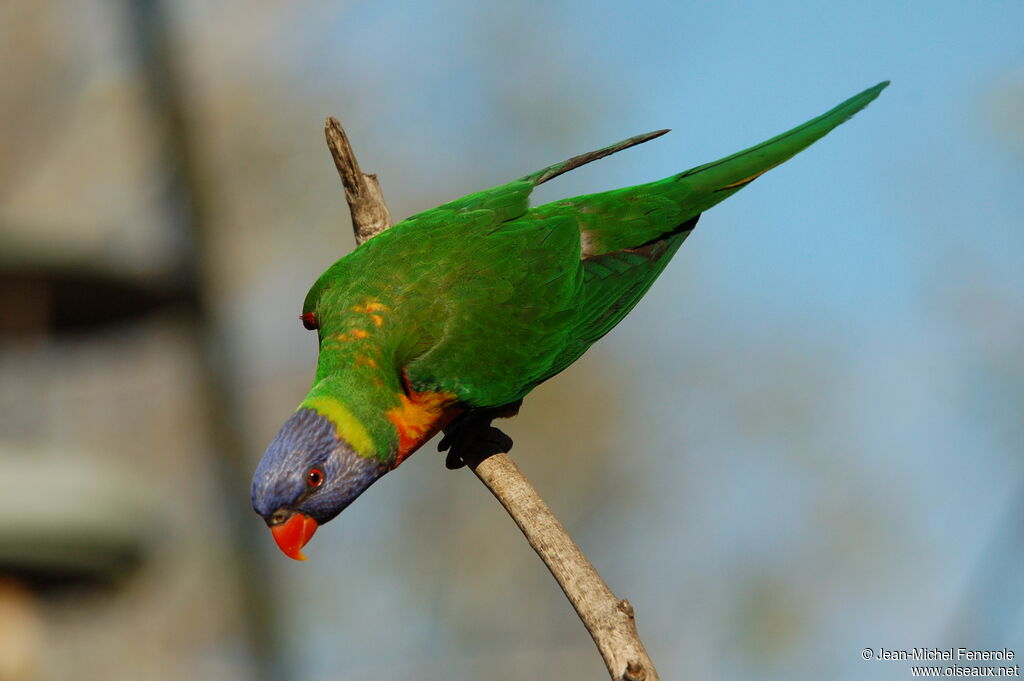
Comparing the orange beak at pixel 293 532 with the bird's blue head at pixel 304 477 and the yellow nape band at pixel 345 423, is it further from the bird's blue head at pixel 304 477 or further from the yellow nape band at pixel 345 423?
the yellow nape band at pixel 345 423

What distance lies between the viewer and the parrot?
3.91 meters

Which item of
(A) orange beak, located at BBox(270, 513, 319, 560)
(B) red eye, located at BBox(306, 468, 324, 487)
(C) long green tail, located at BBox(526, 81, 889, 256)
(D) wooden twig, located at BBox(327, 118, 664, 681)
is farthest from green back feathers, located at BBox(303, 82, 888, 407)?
(A) orange beak, located at BBox(270, 513, 319, 560)

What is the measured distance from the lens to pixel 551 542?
364cm

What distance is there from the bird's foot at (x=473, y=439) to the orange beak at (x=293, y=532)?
2.87ft

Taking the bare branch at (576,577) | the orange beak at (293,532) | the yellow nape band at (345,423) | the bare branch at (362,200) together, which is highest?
the bare branch at (362,200)

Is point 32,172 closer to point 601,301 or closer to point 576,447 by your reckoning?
point 576,447

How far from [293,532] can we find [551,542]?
3.98 ft

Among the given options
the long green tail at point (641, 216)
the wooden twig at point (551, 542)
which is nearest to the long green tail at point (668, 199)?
the long green tail at point (641, 216)

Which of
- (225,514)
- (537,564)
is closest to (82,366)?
(225,514)

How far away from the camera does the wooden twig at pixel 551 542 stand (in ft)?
10.1

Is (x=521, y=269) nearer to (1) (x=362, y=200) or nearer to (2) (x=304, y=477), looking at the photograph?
(1) (x=362, y=200)

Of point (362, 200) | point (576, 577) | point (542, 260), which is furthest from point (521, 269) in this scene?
point (576, 577)

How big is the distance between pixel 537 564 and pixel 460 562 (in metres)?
1.21

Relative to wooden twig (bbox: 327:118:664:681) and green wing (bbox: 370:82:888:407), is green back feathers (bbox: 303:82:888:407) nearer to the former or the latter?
green wing (bbox: 370:82:888:407)
